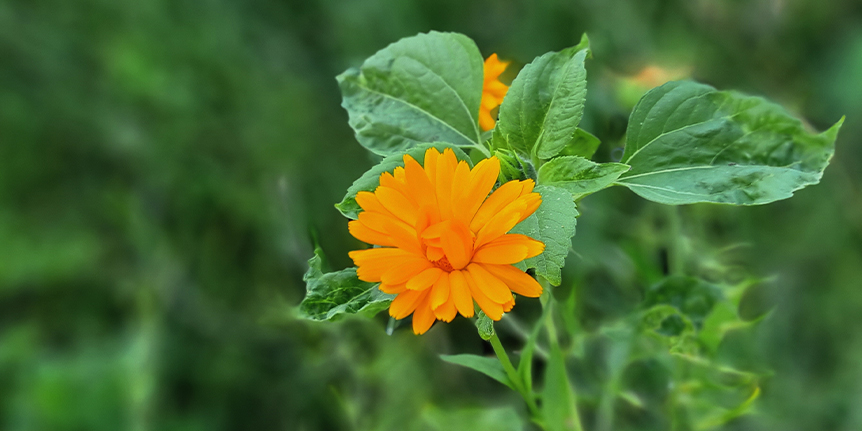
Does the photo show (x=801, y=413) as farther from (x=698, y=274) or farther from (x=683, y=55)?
(x=683, y=55)

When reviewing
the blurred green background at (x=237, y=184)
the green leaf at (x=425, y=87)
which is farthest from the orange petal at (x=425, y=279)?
the blurred green background at (x=237, y=184)

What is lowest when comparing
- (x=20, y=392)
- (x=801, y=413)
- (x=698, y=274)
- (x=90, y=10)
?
(x=801, y=413)

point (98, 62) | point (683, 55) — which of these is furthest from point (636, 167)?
point (98, 62)

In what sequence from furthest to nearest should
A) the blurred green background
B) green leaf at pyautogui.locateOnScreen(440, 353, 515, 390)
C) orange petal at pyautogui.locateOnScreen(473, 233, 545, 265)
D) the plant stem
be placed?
the blurred green background → the plant stem → green leaf at pyautogui.locateOnScreen(440, 353, 515, 390) → orange petal at pyautogui.locateOnScreen(473, 233, 545, 265)

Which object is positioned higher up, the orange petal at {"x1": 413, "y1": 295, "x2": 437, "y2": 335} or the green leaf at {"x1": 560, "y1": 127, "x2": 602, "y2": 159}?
the green leaf at {"x1": 560, "y1": 127, "x2": 602, "y2": 159}

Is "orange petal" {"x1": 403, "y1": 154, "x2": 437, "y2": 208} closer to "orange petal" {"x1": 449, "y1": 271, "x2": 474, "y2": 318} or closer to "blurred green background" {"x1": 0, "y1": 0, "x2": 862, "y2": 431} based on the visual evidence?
"orange petal" {"x1": 449, "y1": 271, "x2": 474, "y2": 318}

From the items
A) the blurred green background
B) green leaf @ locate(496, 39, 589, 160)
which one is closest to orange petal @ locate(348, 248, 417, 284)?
green leaf @ locate(496, 39, 589, 160)

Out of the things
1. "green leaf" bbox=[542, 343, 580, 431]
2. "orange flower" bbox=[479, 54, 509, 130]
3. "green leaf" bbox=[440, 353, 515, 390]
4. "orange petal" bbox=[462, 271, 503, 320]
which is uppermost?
"orange flower" bbox=[479, 54, 509, 130]
